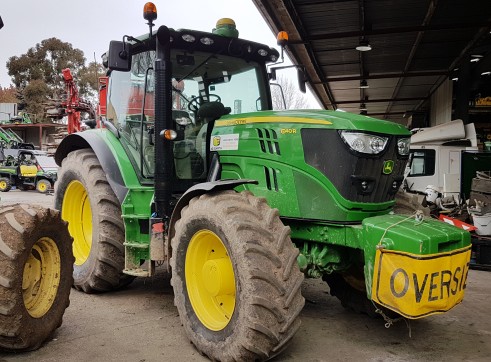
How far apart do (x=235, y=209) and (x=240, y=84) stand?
6.43 ft

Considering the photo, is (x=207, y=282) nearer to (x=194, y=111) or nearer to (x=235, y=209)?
(x=235, y=209)

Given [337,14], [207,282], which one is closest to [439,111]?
[337,14]

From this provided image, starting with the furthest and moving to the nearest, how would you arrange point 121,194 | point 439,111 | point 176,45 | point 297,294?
point 439,111, point 121,194, point 176,45, point 297,294

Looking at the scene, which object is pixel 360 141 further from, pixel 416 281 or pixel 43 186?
pixel 43 186

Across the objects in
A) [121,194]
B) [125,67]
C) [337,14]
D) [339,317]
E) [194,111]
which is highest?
Answer: [337,14]

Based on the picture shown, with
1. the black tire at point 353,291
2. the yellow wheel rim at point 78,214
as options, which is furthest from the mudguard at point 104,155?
the black tire at point 353,291

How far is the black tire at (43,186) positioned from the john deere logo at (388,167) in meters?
19.7

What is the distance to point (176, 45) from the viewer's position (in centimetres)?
457

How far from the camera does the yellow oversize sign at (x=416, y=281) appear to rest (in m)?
3.17

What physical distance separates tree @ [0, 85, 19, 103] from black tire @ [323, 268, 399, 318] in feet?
170

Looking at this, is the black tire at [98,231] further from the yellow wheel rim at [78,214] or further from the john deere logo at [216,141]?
the john deere logo at [216,141]

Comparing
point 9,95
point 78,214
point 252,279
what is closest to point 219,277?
point 252,279

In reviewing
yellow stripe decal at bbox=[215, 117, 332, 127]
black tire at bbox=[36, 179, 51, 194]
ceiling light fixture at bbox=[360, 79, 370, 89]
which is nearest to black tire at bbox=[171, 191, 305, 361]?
yellow stripe decal at bbox=[215, 117, 332, 127]

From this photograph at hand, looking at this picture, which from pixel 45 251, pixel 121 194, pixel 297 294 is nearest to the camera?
pixel 297 294
